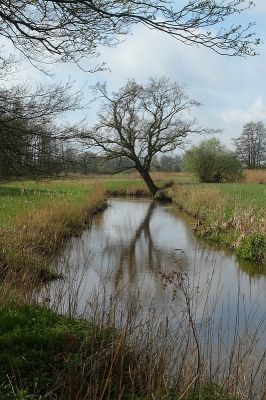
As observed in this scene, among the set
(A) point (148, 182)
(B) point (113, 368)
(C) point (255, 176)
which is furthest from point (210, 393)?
(C) point (255, 176)

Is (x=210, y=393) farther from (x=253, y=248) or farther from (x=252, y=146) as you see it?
(x=252, y=146)

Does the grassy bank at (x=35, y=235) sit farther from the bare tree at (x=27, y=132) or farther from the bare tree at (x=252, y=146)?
the bare tree at (x=252, y=146)

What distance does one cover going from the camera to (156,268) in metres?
9.41

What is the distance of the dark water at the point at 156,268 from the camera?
6.16 m

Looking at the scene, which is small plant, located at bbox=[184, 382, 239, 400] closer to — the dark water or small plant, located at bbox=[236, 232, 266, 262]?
the dark water

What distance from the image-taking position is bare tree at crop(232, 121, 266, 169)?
49.0 metres

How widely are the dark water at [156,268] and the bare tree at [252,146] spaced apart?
105ft

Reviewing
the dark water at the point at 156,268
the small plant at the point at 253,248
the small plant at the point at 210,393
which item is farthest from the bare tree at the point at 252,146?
the small plant at the point at 210,393

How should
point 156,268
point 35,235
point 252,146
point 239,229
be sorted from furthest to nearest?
1. point 252,146
2. point 239,229
3. point 35,235
4. point 156,268

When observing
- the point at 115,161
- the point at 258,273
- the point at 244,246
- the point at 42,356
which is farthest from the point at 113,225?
the point at 115,161

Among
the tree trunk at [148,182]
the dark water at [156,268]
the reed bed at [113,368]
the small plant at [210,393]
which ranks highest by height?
the tree trunk at [148,182]

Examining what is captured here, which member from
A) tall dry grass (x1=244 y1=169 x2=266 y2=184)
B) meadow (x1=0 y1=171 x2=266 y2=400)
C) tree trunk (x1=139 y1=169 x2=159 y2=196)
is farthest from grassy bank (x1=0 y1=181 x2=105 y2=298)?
tall dry grass (x1=244 y1=169 x2=266 y2=184)

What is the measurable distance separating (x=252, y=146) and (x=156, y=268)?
42889mm

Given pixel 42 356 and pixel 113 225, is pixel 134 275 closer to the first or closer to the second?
pixel 42 356
